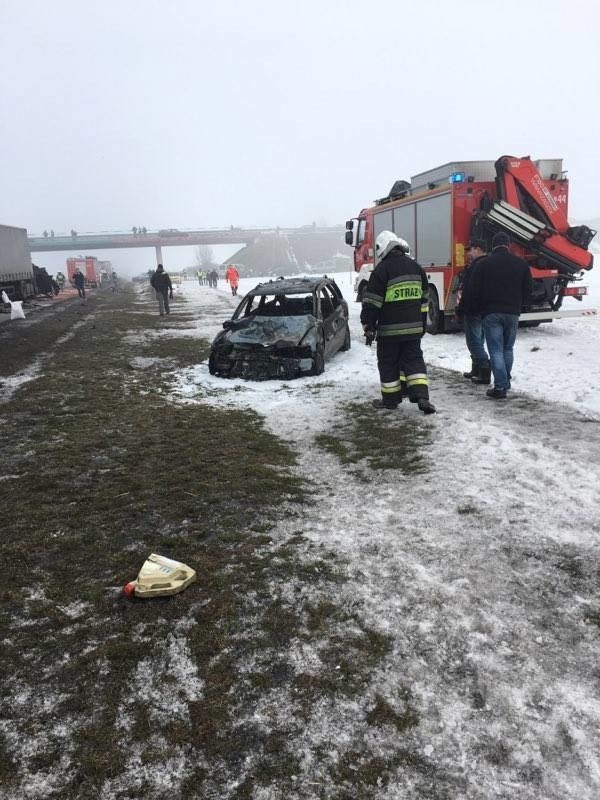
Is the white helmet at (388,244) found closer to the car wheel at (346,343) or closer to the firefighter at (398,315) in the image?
the firefighter at (398,315)

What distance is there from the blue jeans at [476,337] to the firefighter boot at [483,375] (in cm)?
5

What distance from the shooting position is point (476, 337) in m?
7.21

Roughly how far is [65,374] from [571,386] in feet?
25.2

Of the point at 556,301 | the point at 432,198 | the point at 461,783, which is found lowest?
the point at 461,783

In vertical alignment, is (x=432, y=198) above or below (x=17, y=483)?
above

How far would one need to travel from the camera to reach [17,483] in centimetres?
436

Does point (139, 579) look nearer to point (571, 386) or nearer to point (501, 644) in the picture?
point (501, 644)

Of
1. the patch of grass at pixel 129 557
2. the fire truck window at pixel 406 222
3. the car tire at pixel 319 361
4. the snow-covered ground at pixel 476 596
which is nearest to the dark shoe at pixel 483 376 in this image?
the snow-covered ground at pixel 476 596

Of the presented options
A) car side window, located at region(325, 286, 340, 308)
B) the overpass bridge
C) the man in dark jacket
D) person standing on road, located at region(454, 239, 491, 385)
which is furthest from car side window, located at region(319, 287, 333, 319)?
the overpass bridge

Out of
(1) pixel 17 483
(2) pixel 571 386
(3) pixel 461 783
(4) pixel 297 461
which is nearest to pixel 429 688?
(3) pixel 461 783

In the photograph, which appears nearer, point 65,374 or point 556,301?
point 65,374

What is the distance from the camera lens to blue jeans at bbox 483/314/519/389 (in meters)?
6.41

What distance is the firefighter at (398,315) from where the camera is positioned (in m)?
6.01

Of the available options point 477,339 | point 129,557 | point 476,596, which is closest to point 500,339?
point 477,339
